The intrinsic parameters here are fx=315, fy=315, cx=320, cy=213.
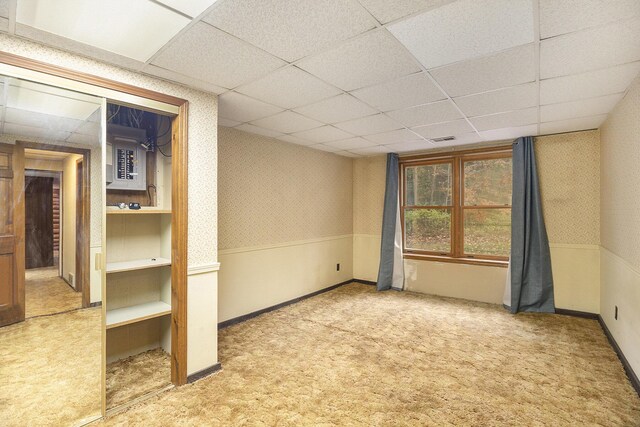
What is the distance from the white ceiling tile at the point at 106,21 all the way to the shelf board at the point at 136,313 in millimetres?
1914

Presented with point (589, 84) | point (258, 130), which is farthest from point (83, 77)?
point (589, 84)

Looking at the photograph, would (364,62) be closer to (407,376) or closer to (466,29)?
(466,29)

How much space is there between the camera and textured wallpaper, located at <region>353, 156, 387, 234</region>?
5.86m

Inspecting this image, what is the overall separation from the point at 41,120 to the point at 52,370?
1.87 metres

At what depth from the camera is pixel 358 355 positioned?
308 cm

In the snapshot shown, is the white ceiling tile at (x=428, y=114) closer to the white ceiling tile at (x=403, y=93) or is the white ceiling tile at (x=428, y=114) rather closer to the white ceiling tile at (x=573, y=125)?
the white ceiling tile at (x=403, y=93)

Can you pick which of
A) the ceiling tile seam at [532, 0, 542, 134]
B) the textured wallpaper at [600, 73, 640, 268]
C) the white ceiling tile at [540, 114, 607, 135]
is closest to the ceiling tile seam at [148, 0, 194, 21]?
the ceiling tile seam at [532, 0, 542, 134]

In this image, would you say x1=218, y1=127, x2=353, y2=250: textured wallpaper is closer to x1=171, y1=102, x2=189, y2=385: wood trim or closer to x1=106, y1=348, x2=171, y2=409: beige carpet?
x1=171, y1=102, x2=189, y2=385: wood trim

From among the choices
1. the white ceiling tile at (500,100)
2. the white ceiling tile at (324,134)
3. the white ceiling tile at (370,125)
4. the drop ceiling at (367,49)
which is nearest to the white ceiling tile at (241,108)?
the drop ceiling at (367,49)

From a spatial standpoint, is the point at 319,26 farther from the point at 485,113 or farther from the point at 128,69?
the point at 485,113

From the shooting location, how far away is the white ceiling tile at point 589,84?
230 centimetres

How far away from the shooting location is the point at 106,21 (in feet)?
5.55

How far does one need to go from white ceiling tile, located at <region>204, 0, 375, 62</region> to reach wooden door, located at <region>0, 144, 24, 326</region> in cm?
170

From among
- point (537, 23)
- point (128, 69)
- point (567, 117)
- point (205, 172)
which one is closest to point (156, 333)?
point (205, 172)
